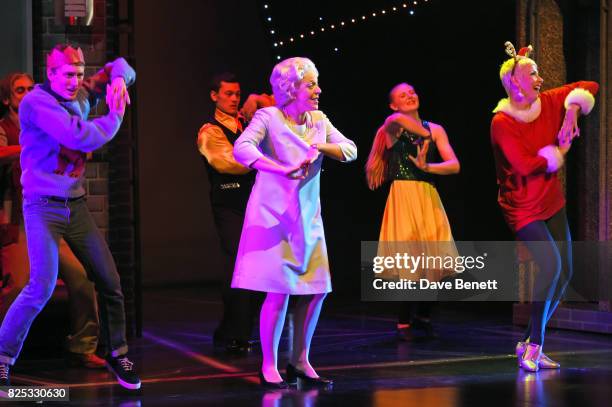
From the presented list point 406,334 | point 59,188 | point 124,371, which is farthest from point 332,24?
point 124,371

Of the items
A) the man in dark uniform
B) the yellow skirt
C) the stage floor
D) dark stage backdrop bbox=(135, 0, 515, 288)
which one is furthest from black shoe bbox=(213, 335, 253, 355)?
dark stage backdrop bbox=(135, 0, 515, 288)

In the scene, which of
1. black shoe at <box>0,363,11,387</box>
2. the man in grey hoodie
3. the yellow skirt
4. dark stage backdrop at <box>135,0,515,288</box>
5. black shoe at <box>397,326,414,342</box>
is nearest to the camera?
the man in grey hoodie

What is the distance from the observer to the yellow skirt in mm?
7449

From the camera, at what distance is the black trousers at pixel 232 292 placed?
691 cm

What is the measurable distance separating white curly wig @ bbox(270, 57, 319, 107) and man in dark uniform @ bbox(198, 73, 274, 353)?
1483 mm

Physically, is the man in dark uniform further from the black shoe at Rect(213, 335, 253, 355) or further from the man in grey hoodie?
the man in grey hoodie

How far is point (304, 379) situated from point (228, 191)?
179 cm

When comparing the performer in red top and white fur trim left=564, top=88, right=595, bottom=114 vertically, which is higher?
white fur trim left=564, top=88, right=595, bottom=114

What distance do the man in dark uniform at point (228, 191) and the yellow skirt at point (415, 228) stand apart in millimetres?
1089

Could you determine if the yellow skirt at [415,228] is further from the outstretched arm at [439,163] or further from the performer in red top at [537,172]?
the performer in red top at [537,172]

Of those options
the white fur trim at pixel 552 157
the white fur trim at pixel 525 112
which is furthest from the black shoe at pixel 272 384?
the white fur trim at pixel 525 112

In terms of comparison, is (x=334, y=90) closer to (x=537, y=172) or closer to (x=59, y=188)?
(x=537, y=172)

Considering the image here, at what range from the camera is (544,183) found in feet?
19.8

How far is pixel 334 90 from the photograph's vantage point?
11.0m
